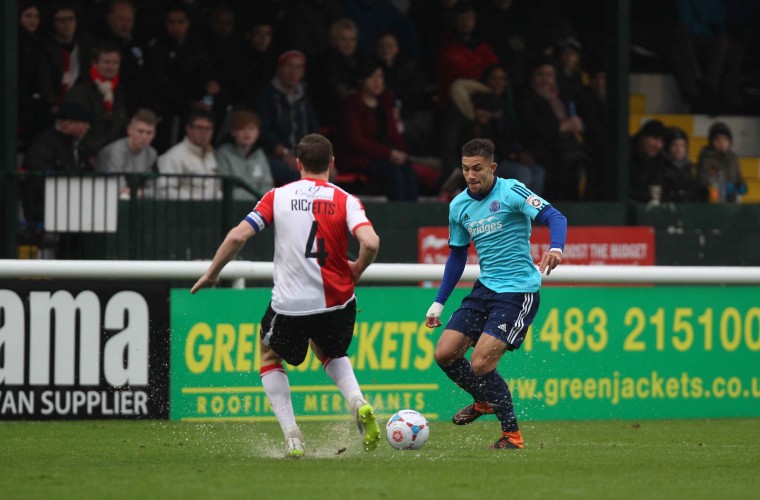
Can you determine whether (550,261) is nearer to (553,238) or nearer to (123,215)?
(553,238)

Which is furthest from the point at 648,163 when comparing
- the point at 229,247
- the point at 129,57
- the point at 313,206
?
the point at 229,247

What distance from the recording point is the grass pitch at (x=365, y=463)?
6.63m

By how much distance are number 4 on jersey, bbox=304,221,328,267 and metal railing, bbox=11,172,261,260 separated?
4.35 m

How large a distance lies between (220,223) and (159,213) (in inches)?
20.8

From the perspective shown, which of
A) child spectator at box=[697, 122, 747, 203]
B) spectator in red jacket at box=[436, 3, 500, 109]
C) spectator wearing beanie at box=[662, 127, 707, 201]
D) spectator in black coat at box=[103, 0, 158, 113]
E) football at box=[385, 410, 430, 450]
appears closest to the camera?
football at box=[385, 410, 430, 450]

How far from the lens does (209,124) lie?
42.8ft

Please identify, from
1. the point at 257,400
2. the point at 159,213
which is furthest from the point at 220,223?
the point at 257,400

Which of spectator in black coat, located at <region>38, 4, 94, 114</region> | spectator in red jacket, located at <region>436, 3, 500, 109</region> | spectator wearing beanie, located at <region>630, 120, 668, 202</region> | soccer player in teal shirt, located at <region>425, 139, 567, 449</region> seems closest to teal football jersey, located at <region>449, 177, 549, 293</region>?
soccer player in teal shirt, located at <region>425, 139, 567, 449</region>

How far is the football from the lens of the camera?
8.35 m

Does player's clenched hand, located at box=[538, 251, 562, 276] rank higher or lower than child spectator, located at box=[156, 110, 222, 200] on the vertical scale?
lower

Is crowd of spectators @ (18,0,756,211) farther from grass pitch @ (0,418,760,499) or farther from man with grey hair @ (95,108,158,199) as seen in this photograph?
grass pitch @ (0,418,760,499)

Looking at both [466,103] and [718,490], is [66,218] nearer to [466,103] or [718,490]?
[466,103]

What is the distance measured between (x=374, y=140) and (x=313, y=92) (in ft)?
3.09

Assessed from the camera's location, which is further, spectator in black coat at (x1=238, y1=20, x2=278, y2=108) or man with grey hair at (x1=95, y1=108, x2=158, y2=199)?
spectator in black coat at (x1=238, y1=20, x2=278, y2=108)
